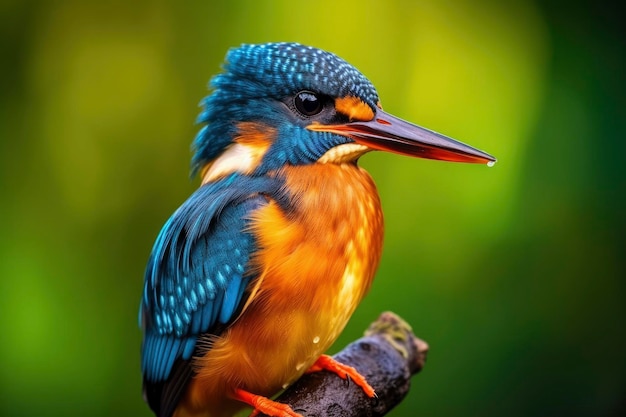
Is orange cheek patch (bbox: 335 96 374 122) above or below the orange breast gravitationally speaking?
above

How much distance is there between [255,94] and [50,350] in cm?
126

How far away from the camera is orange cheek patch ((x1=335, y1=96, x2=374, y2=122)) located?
1.24 meters

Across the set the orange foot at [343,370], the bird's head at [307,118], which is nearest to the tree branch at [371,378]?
the orange foot at [343,370]

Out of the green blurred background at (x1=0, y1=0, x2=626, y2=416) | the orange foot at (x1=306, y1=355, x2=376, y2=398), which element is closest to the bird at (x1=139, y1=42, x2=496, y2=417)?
the orange foot at (x1=306, y1=355, x2=376, y2=398)

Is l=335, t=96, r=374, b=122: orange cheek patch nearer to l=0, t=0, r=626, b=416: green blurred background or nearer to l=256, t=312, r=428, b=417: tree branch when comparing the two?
l=256, t=312, r=428, b=417: tree branch

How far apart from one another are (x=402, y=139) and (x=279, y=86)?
235mm

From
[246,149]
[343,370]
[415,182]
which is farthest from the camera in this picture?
[415,182]

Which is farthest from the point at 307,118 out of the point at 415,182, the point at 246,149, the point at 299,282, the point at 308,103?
the point at 415,182

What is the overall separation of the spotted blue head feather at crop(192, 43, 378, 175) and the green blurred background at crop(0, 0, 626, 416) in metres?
0.92

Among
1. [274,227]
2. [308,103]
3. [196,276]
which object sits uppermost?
[308,103]

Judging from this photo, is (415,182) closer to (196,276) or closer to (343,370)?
(343,370)

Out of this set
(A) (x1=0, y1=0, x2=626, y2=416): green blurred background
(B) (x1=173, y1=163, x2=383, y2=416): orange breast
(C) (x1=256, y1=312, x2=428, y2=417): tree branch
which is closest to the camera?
(B) (x1=173, y1=163, x2=383, y2=416): orange breast

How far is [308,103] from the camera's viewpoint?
1.25m

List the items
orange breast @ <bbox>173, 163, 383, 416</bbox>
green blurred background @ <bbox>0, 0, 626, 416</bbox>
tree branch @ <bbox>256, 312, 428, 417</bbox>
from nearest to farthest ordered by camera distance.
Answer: orange breast @ <bbox>173, 163, 383, 416</bbox> → tree branch @ <bbox>256, 312, 428, 417</bbox> → green blurred background @ <bbox>0, 0, 626, 416</bbox>
